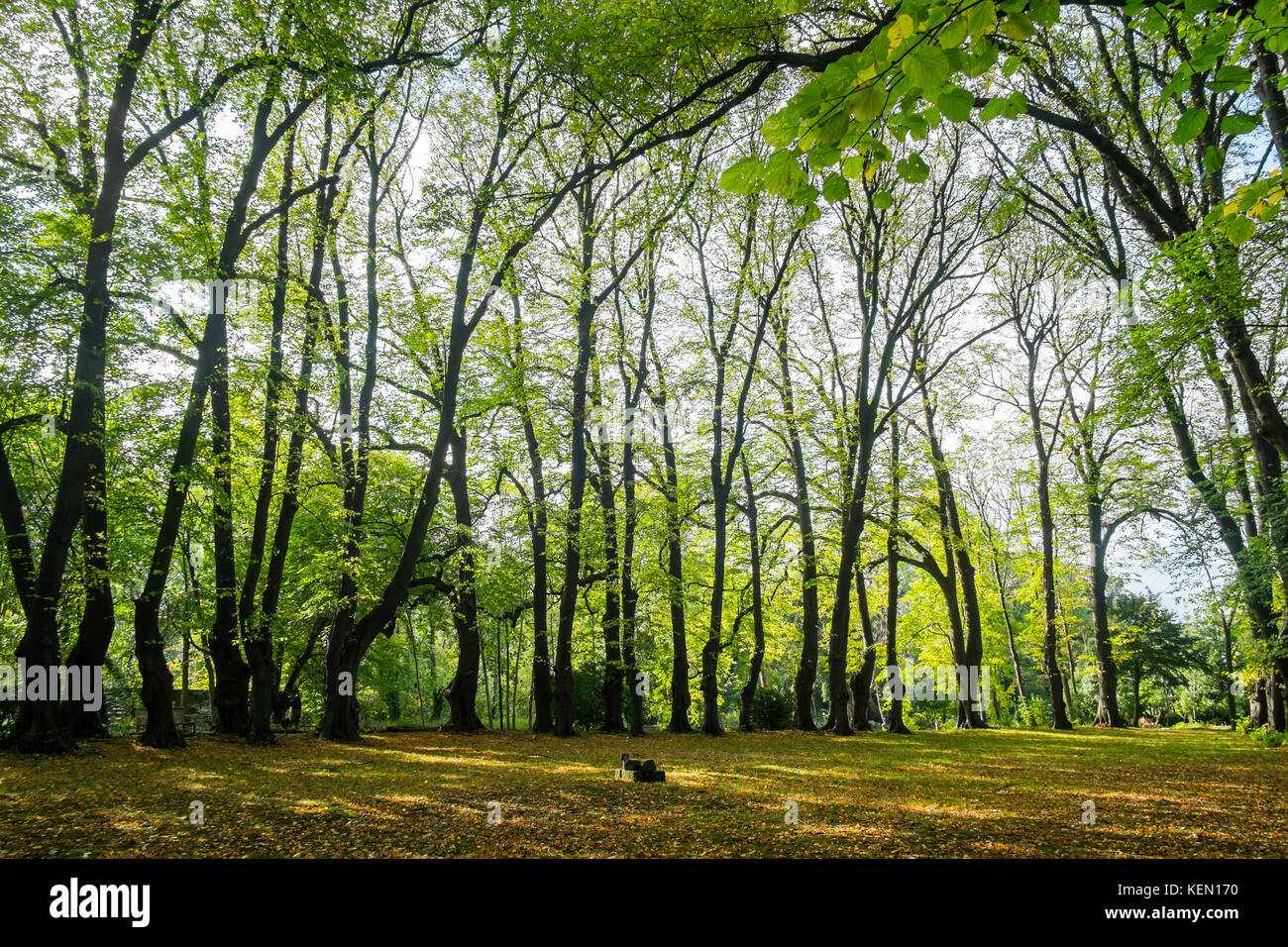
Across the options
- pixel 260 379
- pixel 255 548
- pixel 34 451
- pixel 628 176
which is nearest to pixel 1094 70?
pixel 628 176

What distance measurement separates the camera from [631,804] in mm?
6848

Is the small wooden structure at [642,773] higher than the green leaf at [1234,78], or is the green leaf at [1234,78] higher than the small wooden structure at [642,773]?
the green leaf at [1234,78]

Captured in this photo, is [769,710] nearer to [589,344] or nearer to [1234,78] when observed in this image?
[589,344]

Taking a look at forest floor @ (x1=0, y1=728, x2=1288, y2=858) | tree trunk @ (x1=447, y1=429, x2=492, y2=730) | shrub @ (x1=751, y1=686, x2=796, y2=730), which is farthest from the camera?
shrub @ (x1=751, y1=686, x2=796, y2=730)

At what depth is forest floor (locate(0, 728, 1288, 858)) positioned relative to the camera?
5027 millimetres

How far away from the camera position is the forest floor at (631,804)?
5.03 m

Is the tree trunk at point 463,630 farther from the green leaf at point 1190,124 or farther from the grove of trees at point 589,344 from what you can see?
the green leaf at point 1190,124

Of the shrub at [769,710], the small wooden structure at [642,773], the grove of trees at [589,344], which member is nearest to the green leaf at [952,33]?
Answer: the grove of trees at [589,344]

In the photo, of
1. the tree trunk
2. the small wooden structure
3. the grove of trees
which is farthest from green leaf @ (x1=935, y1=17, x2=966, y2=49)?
the tree trunk

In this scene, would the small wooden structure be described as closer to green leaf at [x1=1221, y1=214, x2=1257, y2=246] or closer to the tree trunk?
green leaf at [x1=1221, y1=214, x2=1257, y2=246]

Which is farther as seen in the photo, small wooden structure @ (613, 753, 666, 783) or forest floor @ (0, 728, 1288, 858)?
small wooden structure @ (613, 753, 666, 783)

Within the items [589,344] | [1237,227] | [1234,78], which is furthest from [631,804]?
[589,344]

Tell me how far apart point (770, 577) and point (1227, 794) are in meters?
15.9
